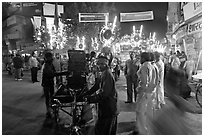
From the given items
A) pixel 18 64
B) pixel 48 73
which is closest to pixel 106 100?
pixel 48 73

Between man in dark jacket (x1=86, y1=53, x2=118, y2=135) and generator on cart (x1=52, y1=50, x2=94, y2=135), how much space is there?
637 mm

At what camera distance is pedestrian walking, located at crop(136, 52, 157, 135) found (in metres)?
3.38

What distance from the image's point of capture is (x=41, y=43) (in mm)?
24531

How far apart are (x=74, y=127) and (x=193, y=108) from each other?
10.6 ft

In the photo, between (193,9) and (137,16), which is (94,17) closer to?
(137,16)

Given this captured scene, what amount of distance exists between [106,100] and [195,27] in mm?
8307

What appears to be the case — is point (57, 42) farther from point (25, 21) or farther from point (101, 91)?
point (101, 91)

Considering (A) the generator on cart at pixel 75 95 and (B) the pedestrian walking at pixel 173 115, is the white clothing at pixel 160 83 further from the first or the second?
(A) the generator on cart at pixel 75 95

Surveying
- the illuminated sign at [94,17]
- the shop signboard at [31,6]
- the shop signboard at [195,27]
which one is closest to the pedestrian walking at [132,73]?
the illuminated sign at [94,17]

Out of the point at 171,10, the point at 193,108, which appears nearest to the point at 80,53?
the point at 193,108

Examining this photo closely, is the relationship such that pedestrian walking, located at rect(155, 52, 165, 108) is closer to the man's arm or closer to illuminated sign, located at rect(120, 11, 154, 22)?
illuminated sign, located at rect(120, 11, 154, 22)

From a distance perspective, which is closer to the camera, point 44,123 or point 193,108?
point 44,123

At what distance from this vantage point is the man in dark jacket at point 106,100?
111 inches

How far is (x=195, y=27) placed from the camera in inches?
380
